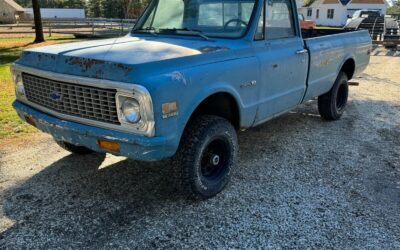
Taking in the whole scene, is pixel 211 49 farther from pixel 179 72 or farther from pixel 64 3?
pixel 64 3

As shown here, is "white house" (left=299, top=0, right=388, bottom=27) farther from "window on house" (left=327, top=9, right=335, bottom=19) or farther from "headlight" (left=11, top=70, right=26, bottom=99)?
"headlight" (left=11, top=70, right=26, bottom=99)

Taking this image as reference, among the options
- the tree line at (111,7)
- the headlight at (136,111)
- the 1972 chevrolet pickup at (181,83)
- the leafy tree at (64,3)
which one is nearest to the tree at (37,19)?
the 1972 chevrolet pickup at (181,83)

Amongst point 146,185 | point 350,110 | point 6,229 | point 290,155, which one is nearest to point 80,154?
point 146,185

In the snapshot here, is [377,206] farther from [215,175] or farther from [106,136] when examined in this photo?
[106,136]

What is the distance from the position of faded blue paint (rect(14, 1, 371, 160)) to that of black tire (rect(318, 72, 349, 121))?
115 centimetres

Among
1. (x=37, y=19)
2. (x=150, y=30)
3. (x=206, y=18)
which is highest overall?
(x=37, y=19)

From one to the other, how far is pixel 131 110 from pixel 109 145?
386 mm

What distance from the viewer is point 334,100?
20.6 feet

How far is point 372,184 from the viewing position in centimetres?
426

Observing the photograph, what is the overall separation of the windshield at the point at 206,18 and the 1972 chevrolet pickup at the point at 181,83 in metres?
0.01

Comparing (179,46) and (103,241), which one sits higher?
(179,46)

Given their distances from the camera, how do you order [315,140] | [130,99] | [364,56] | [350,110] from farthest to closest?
[350,110], [364,56], [315,140], [130,99]

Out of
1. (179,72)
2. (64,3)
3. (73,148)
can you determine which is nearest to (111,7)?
(64,3)

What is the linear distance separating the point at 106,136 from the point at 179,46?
46.8 inches
